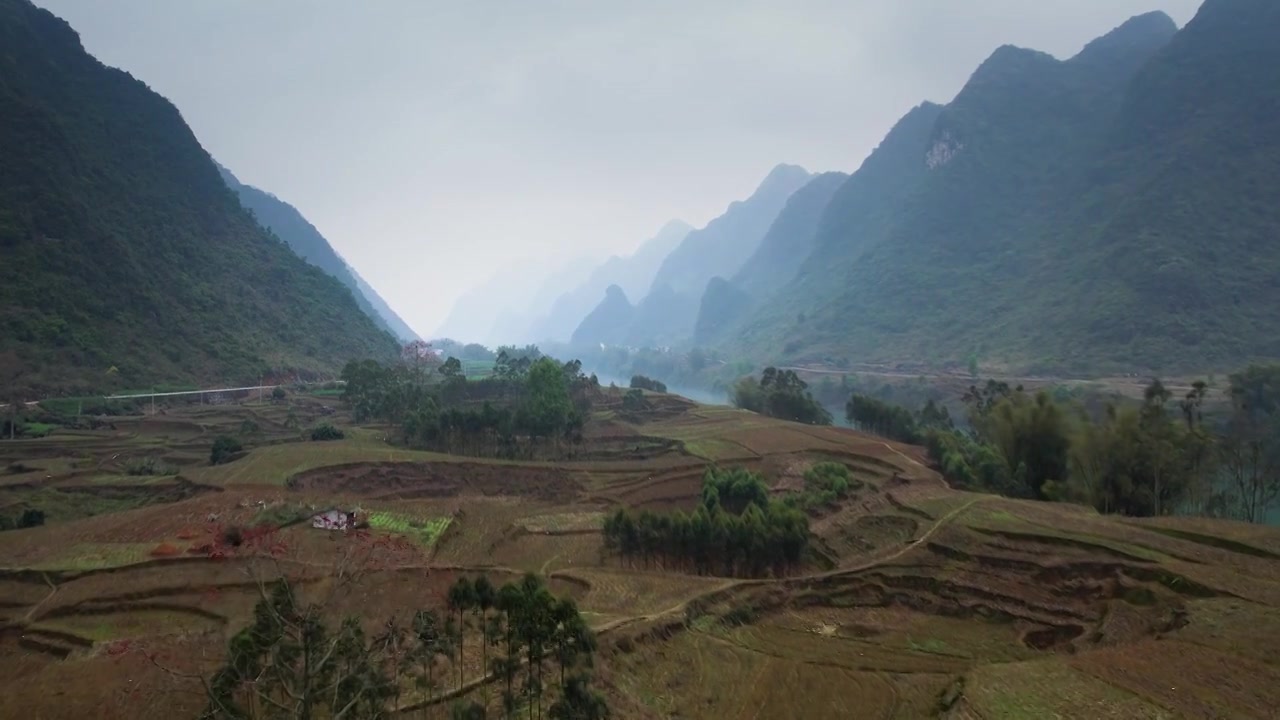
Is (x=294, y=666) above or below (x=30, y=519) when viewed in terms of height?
above

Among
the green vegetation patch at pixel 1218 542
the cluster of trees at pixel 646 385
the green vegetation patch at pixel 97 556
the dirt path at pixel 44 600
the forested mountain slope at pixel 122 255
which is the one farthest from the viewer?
the cluster of trees at pixel 646 385

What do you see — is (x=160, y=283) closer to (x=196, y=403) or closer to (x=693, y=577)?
(x=196, y=403)

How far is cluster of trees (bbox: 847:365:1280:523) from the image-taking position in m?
35.2

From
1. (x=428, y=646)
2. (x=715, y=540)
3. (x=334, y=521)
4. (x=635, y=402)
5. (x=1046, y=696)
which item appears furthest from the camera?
(x=635, y=402)

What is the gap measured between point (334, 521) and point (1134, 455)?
41.5 m

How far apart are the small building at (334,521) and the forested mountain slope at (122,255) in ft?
177

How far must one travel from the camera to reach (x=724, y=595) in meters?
24.9

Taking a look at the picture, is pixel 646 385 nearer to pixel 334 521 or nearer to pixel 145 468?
pixel 145 468

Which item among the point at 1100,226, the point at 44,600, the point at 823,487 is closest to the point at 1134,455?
the point at 823,487

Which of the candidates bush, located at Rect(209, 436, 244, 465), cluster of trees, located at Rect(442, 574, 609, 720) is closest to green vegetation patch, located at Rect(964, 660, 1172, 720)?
cluster of trees, located at Rect(442, 574, 609, 720)

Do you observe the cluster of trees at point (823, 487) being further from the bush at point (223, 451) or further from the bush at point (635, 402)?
the bush at point (223, 451)

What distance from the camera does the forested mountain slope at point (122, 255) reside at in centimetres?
7438

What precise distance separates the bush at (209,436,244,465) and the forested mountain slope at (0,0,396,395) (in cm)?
3303

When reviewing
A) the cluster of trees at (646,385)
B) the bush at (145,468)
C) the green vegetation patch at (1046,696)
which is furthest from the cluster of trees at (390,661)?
the cluster of trees at (646,385)
